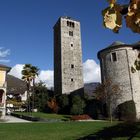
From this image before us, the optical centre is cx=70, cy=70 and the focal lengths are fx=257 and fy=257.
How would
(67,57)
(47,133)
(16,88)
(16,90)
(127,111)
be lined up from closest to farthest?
(47,133) < (127,111) < (67,57) < (16,90) < (16,88)

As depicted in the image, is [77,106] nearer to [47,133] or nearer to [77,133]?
[47,133]

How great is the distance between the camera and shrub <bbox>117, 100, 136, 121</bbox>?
41469 millimetres

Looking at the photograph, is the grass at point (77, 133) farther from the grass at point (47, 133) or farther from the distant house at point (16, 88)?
the distant house at point (16, 88)

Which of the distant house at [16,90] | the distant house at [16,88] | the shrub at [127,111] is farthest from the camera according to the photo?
the distant house at [16,88]

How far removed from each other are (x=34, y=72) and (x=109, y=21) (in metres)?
54.1

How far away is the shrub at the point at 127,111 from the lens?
41.5 metres

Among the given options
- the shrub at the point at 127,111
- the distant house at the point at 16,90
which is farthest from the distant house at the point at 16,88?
the shrub at the point at 127,111

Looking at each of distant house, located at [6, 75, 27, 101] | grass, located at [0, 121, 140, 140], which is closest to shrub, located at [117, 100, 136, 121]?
grass, located at [0, 121, 140, 140]

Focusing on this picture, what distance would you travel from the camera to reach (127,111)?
41.9 meters

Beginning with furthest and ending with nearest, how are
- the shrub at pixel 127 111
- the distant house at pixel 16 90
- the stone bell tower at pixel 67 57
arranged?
the distant house at pixel 16 90, the stone bell tower at pixel 67 57, the shrub at pixel 127 111

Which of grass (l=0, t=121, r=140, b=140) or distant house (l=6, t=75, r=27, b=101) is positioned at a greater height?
distant house (l=6, t=75, r=27, b=101)

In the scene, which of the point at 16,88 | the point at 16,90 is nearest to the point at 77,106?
the point at 16,90

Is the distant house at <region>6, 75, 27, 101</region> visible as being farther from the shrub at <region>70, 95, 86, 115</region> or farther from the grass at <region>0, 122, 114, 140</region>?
the grass at <region>0, 122, 114, 140</region>

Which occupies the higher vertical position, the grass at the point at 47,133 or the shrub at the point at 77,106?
the shrub at the point at 77,106
